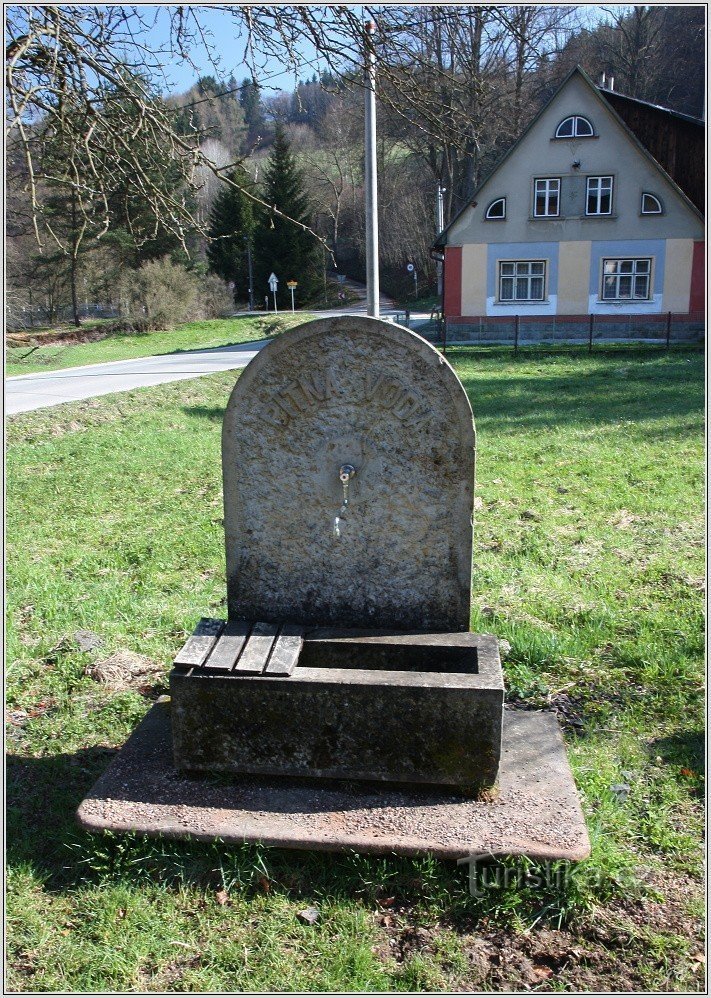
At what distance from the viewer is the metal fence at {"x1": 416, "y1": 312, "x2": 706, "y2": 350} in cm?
2588

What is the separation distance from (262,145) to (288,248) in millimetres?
41216

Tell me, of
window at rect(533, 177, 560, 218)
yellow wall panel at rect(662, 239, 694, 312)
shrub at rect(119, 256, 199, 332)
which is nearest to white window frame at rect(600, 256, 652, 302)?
yellow wall panel at rect(662, 239, 694, 312)

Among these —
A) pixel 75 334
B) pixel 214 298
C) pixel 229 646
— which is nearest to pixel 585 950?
pixel 229 646

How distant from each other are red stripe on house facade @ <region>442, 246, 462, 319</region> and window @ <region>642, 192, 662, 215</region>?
6.19 metres

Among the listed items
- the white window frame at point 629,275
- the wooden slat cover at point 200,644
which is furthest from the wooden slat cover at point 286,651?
→ the white window frame at point 629,275

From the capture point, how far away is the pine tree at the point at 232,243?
133 ft

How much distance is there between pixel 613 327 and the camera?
26531 mm

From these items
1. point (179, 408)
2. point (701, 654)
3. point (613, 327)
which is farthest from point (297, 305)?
point (701, 654)

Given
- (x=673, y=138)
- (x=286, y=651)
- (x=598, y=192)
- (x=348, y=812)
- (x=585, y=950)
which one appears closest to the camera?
(x=585, y=950)

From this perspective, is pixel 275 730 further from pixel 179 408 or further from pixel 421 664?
pixel 179 408

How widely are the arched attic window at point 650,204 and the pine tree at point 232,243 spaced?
18905mm

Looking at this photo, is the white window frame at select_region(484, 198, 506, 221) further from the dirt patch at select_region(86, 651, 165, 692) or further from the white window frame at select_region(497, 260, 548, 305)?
the dirt patch at select_region(86, 651, 165, 692)

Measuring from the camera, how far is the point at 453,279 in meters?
27.5

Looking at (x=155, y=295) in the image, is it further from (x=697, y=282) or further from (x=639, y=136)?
(x=697, y=282)
